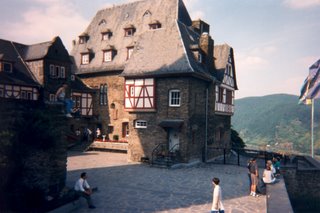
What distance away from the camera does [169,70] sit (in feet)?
71.4

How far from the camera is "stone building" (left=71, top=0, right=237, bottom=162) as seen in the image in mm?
21969

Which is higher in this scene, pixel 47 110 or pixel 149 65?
pixel 149 65

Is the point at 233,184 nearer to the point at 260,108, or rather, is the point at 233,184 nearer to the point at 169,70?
the point at 169,70

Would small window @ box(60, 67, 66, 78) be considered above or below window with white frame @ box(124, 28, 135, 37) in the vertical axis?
below

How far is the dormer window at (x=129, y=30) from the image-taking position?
3234 centimetres

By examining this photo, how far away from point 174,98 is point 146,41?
244 inches

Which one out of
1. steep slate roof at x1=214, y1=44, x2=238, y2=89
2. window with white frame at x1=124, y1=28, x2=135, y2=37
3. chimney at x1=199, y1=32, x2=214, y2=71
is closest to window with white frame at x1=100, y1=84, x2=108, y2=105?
window with white frame at x1=124, y1=28, x2=135, y2=37

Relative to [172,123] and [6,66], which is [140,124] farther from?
[6,66]

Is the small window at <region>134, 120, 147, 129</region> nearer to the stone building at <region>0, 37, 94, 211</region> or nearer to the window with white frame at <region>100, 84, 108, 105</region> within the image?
the stone building at <region>0, 37, 94, 211</region>

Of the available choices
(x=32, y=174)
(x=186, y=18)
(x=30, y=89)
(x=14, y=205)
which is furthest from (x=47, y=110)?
(x=186, y=18)

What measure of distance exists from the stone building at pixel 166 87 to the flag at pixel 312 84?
703 cm

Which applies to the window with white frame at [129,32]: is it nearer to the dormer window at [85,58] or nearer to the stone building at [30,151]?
the dormer window at [85,58]

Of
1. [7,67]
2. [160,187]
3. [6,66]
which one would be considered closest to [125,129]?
[7,67]

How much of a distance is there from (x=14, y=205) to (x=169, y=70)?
14.5m
